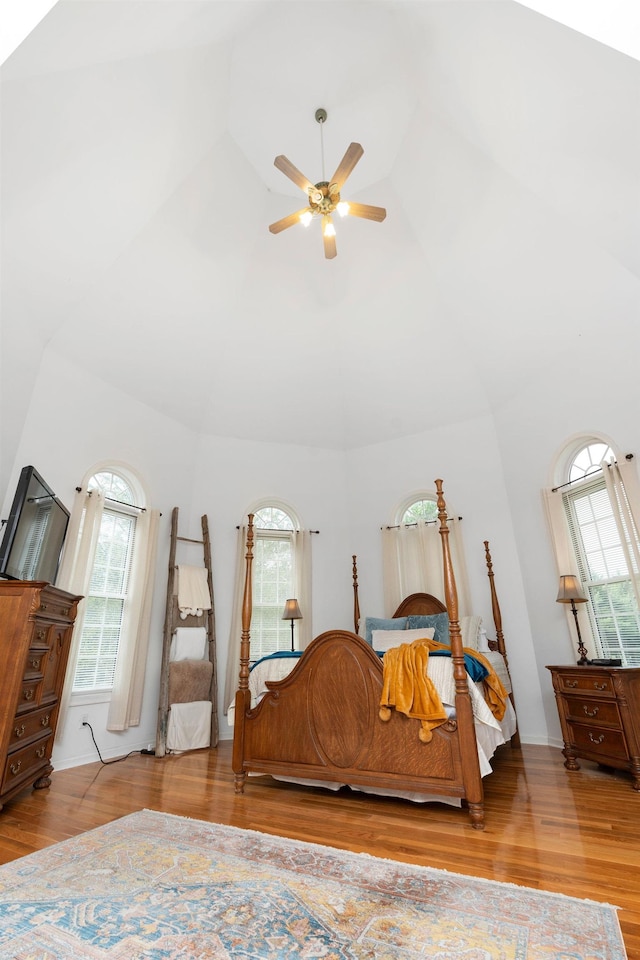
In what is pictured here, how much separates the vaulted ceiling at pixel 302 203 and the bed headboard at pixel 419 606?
2.18 meters

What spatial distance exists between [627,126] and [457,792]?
415 cm

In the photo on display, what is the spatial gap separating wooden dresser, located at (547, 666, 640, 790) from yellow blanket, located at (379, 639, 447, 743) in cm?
150

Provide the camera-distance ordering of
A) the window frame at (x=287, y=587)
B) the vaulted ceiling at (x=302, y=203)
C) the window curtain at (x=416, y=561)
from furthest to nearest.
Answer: the window frame at (x=287, y=587), the window curtain at (x=416, y=561), the vaulted ceiling at (x=302, y=203)

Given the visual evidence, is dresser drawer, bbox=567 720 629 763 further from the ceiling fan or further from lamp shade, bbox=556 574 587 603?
the ceiling fan

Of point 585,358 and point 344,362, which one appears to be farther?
point 344,362

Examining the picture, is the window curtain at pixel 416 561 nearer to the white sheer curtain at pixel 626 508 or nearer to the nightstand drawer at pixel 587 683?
the nightstand drawer at pixel 587 683

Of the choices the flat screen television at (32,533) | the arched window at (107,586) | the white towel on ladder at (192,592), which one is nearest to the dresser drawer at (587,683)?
the white towel on ladder at (192,592)

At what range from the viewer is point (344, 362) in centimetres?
585

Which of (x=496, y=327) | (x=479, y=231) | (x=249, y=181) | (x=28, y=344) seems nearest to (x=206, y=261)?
(x=249, y=181)

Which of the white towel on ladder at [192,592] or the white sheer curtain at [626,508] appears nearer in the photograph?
the white sheer curtain at [626,508]

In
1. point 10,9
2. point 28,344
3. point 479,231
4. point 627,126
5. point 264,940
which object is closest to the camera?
point 10,9

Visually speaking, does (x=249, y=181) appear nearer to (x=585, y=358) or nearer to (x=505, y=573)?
(x=585, y=358)

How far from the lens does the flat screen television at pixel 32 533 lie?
3061mm

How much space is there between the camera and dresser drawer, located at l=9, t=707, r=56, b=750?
273 cm
